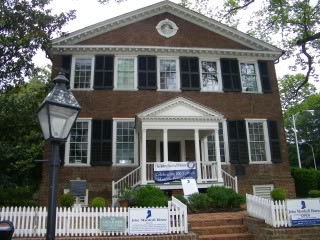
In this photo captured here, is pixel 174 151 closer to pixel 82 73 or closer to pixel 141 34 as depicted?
pixel 82 73

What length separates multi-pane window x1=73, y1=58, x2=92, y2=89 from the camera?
16.7 meters

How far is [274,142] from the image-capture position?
55.6ft

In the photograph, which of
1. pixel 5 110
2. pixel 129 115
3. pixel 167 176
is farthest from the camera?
pixel 129 115

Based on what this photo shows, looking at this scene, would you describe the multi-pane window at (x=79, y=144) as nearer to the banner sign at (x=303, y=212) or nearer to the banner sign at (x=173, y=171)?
the banner sign at (x=173, y=171)

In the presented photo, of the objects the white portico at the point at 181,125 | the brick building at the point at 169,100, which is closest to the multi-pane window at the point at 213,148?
the brick building at the point at 169,100

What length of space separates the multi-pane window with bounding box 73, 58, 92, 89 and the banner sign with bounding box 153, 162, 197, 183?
20.4ft

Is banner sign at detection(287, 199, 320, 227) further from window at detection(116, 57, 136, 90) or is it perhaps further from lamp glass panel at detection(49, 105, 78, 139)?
window at detection(116, 57, 136, 90)

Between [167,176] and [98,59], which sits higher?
[98,59]

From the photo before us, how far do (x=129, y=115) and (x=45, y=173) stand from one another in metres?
5.00

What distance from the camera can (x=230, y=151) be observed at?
16438 millimetres

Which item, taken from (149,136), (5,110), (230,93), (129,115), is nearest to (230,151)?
(230,93)

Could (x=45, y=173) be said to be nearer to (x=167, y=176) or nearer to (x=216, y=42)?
(x=167, y=176)

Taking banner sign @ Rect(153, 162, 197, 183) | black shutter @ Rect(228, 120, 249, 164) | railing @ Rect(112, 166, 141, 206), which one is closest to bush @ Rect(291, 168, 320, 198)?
black shutter @ Rect(228, 120, 249, 164)

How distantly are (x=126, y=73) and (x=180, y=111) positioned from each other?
167 inches
